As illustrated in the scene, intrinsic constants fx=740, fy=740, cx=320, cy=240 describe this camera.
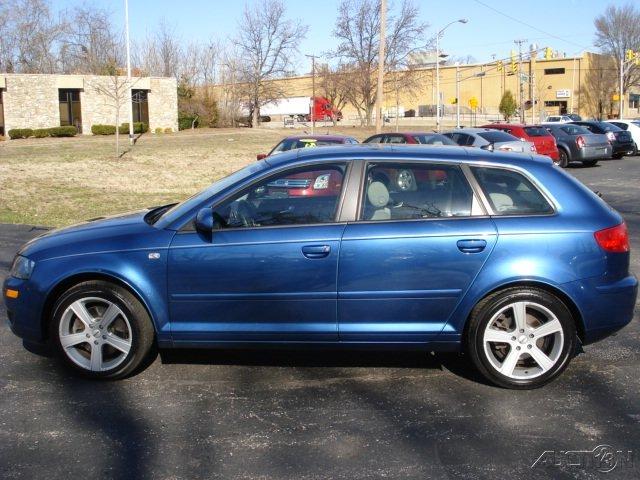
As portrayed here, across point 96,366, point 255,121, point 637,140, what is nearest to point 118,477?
point 96,366

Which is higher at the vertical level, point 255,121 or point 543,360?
point 255,121

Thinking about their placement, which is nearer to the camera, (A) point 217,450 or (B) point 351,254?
(A) point 217,450

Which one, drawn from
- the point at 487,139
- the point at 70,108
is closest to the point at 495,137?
the point at 487,139

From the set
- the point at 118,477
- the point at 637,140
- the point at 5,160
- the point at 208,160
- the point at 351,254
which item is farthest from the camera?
the point at 637,140

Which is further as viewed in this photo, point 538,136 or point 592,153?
point 592,153

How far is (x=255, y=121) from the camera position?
2360 inches

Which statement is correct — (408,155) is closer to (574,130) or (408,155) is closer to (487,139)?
(487,139)

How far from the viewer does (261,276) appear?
486cm

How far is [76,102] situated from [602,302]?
47.8m

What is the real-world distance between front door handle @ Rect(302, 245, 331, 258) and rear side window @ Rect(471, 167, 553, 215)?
116cm

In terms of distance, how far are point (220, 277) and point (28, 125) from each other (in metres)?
44.5

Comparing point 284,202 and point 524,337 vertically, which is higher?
point 284,202

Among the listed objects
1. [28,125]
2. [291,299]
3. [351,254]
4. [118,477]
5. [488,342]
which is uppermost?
[28,125]

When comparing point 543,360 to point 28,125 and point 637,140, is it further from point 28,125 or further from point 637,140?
point 28,125
